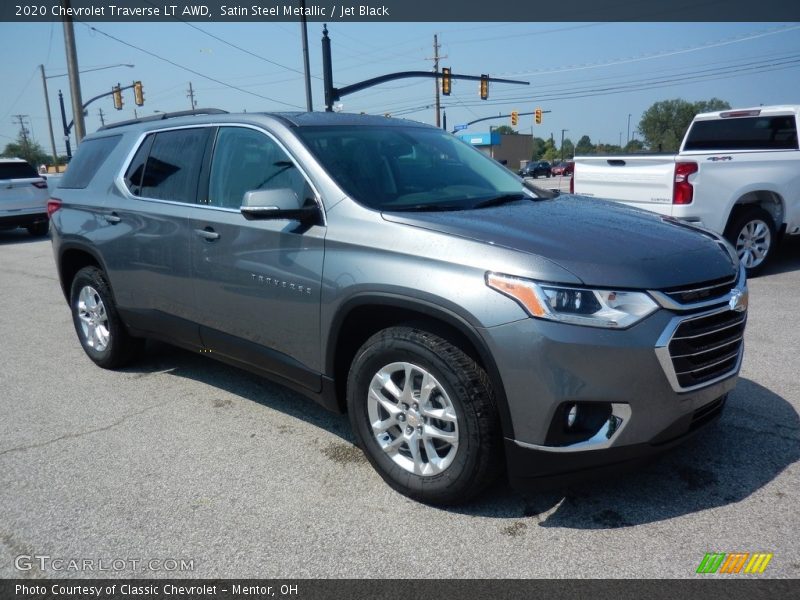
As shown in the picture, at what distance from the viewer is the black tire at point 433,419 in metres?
2.81

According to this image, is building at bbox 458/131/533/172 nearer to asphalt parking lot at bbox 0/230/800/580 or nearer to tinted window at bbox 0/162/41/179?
tinted window at bbox 0/162/41/179

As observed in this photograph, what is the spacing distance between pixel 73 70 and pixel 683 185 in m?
18.8

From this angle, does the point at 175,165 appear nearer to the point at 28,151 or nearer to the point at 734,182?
the point at 734,182

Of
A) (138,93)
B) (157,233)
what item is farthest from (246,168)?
(138,93)

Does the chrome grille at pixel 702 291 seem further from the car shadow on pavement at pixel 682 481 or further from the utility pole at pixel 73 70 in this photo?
the utility pole at pixel 73 70

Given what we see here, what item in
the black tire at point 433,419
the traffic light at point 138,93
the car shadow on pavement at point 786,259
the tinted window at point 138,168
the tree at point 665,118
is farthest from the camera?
the tree at point 665,118

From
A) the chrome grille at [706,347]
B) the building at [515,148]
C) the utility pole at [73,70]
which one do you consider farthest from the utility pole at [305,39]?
the building at [515,148]

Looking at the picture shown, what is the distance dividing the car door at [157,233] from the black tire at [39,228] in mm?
12595

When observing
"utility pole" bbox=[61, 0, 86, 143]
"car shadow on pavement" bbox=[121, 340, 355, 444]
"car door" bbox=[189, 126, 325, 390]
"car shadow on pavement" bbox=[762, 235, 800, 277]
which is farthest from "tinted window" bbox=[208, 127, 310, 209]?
"utility pole" bbox=[61, 0, 86, 143]

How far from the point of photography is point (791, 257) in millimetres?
9523

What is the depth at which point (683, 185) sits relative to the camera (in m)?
7.27

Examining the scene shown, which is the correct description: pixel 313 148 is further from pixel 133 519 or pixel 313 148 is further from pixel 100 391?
pixel 100 391

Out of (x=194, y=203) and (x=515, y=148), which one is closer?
(x=194, y=203)

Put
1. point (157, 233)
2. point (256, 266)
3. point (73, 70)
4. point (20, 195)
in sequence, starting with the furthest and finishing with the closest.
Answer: point (73, 70), point (20, 195), point (157, 233), point (256, 266)
